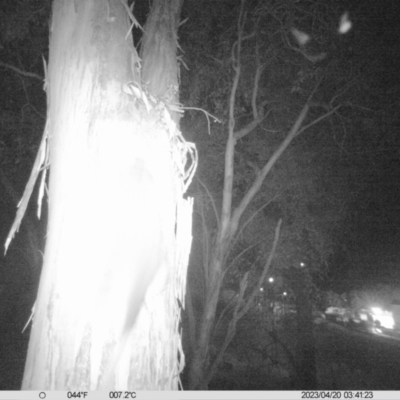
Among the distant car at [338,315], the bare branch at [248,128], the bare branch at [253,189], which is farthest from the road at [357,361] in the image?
the bare branch at [248,128]

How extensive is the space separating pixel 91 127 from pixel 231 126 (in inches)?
196

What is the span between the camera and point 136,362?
1417 mm

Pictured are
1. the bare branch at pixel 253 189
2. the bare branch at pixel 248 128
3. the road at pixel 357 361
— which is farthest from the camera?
the road at pixel 357 361

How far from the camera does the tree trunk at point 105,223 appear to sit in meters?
1.37

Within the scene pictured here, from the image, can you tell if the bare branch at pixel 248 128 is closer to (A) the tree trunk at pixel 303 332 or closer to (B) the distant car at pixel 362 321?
(A) the tree trunk at pixel 303 332

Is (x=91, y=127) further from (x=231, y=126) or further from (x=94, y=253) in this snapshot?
(x=231, y=126)

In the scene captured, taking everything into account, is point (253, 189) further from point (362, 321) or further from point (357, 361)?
point (362, 321)

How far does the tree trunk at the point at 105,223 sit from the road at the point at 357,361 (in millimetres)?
12664

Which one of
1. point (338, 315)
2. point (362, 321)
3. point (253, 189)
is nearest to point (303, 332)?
point (253, 189)

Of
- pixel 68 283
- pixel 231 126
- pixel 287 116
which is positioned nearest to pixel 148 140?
pixel 68 283

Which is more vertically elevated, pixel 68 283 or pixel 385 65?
pixel 385 65

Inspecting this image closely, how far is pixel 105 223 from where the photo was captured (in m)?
1.48

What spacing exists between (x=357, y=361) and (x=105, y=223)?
1828 centimetres

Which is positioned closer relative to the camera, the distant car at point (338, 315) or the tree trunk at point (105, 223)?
the tree trunk at point (105, 223)
